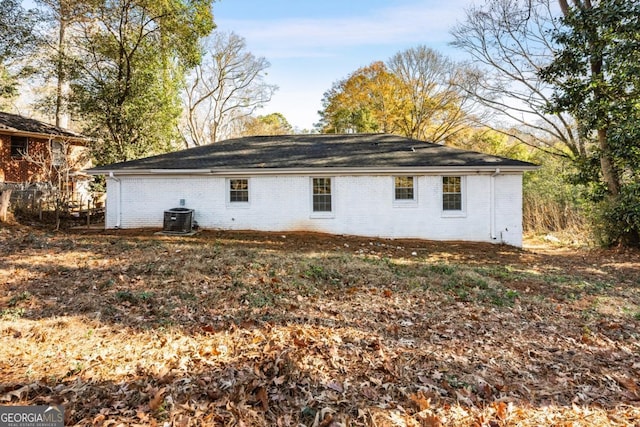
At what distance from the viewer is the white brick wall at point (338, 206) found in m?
12.2

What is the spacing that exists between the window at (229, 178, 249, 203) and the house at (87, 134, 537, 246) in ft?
0.13

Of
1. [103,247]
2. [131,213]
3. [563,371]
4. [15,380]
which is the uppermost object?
[131,213]

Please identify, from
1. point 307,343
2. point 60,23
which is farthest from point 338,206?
point 60,23

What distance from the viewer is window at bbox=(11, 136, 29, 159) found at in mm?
19625

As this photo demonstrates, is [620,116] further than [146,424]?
Yes

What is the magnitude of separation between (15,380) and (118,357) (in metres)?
0.79

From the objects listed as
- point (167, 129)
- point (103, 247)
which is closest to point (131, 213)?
point (103, 247)

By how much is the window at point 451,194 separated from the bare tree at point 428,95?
1707 centimetres

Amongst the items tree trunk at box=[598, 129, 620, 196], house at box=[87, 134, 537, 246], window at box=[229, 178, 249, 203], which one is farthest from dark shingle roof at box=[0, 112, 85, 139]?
tree trunk at box=[598, 129, 620, 196]

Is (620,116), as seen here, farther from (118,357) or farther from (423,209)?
(118,357)

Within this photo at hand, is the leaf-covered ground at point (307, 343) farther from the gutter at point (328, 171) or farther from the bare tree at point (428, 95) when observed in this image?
the bare tree at point (428, 95)

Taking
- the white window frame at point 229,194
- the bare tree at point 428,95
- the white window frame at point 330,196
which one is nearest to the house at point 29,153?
the white window frame at point 229,194

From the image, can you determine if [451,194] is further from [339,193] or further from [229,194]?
[229,194]

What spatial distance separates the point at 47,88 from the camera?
20609mm
